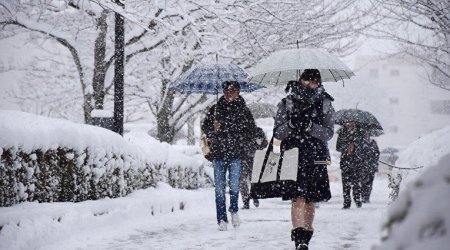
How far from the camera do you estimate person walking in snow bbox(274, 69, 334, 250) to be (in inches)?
187

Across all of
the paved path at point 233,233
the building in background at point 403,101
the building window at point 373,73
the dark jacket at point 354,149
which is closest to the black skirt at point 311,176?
the paved path at point 233,233

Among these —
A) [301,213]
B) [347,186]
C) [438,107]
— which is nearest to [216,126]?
[301,213]

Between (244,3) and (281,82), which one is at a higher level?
(244,3)

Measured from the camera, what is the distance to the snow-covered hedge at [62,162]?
5.23 metres

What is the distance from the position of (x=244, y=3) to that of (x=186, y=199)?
189 inches

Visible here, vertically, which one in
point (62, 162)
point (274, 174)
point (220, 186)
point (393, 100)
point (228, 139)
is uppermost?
point (393, 100)

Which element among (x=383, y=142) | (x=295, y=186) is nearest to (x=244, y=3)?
(x=295, y=186)

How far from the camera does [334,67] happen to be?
20.9 feet

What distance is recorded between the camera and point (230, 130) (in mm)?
7074

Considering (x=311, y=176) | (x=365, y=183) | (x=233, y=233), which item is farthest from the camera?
(x=365, y=183)

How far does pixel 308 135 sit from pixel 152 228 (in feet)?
11.7

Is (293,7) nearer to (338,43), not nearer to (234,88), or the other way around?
(338,43)

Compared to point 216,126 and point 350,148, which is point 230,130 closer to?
point 216,126

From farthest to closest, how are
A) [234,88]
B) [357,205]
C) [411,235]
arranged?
[357,205] → [234,88] → [411,235]
